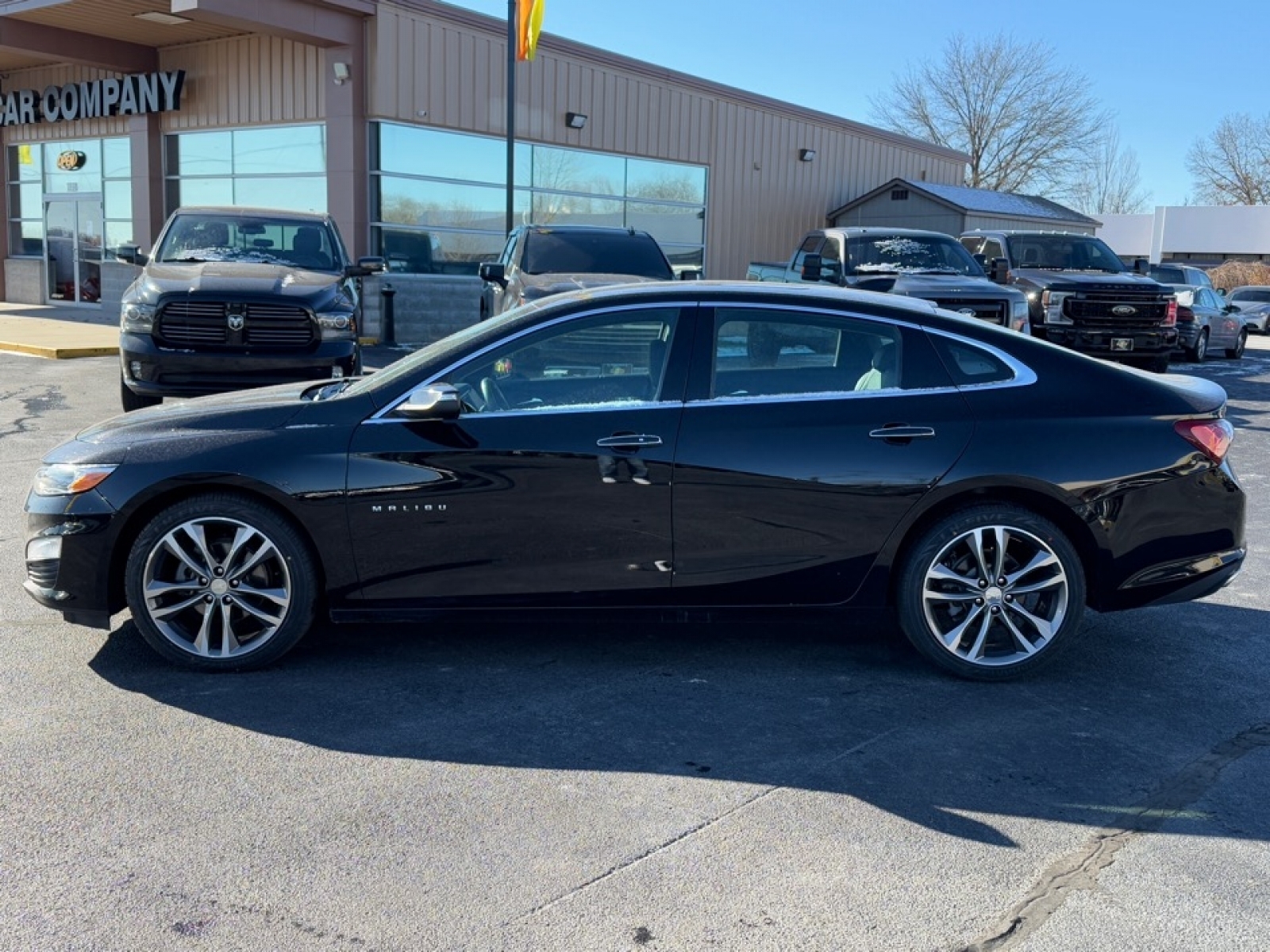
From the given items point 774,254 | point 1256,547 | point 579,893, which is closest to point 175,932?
point 579,893

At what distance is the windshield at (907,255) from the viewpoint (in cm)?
1354

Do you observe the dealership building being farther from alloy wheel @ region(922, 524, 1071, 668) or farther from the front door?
alloy wheel @ region(922, 524, 1071, 668)

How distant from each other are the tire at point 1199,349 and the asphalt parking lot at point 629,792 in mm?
17571

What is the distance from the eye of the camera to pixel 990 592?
4.70 metres

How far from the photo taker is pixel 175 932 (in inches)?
114

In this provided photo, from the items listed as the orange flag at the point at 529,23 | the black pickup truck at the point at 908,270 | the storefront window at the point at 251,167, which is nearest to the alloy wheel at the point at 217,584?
the black pickup truck at the point at 908,270

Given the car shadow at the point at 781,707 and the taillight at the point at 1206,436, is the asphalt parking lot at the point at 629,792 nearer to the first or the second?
the car shadow at the point at 781,707

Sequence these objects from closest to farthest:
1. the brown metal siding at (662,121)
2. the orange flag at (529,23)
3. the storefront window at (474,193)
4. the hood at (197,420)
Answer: the hood at (197,420) < the orange flag at (529,23) < the brown metal siding at (662,121) < the storefront window at (474,193)

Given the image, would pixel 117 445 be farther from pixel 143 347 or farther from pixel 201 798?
pixel 143 347

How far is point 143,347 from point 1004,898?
8.60 metres

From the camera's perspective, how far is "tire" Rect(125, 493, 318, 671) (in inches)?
178

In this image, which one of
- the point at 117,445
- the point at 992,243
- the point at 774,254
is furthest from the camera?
the point at 774,254

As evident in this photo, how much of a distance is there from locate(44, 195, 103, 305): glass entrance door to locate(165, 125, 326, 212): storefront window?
2.96 m

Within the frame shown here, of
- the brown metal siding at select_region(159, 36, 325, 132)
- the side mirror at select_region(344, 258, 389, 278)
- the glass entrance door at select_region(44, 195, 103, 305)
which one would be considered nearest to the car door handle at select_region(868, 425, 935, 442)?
the side mirror at select_region(344, 258, 389, 278)
